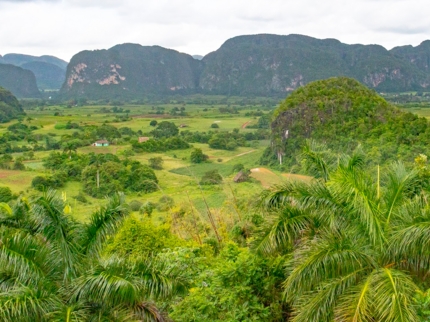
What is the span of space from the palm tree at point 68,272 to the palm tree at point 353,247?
1.52 m

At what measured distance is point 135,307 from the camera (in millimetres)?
5500

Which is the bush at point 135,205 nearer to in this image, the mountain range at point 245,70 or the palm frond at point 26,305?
the palm frond at point 26,305

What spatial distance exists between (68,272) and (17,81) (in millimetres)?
168953

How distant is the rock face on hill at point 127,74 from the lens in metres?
150

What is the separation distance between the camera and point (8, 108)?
77250mm

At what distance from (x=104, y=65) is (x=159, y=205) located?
133m

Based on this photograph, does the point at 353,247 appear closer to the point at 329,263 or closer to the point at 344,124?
the point at 329,263

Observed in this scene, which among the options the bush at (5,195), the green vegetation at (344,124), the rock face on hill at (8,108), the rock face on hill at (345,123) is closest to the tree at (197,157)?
the green vegetation at (344,124)

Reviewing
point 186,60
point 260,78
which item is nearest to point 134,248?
point 260,78

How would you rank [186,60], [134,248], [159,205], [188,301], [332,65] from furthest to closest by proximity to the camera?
[186,60] < [332,65] < [159,205] < [134,248] < [188,301]

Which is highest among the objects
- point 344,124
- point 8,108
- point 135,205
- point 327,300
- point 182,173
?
point 327,300

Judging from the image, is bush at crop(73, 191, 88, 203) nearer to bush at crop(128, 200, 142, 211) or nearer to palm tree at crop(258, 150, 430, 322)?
bush at crop(128, 200, 142, 211)

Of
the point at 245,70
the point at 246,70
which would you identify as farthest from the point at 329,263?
the point at 245,70

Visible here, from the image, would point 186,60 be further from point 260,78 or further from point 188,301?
point 188,301
